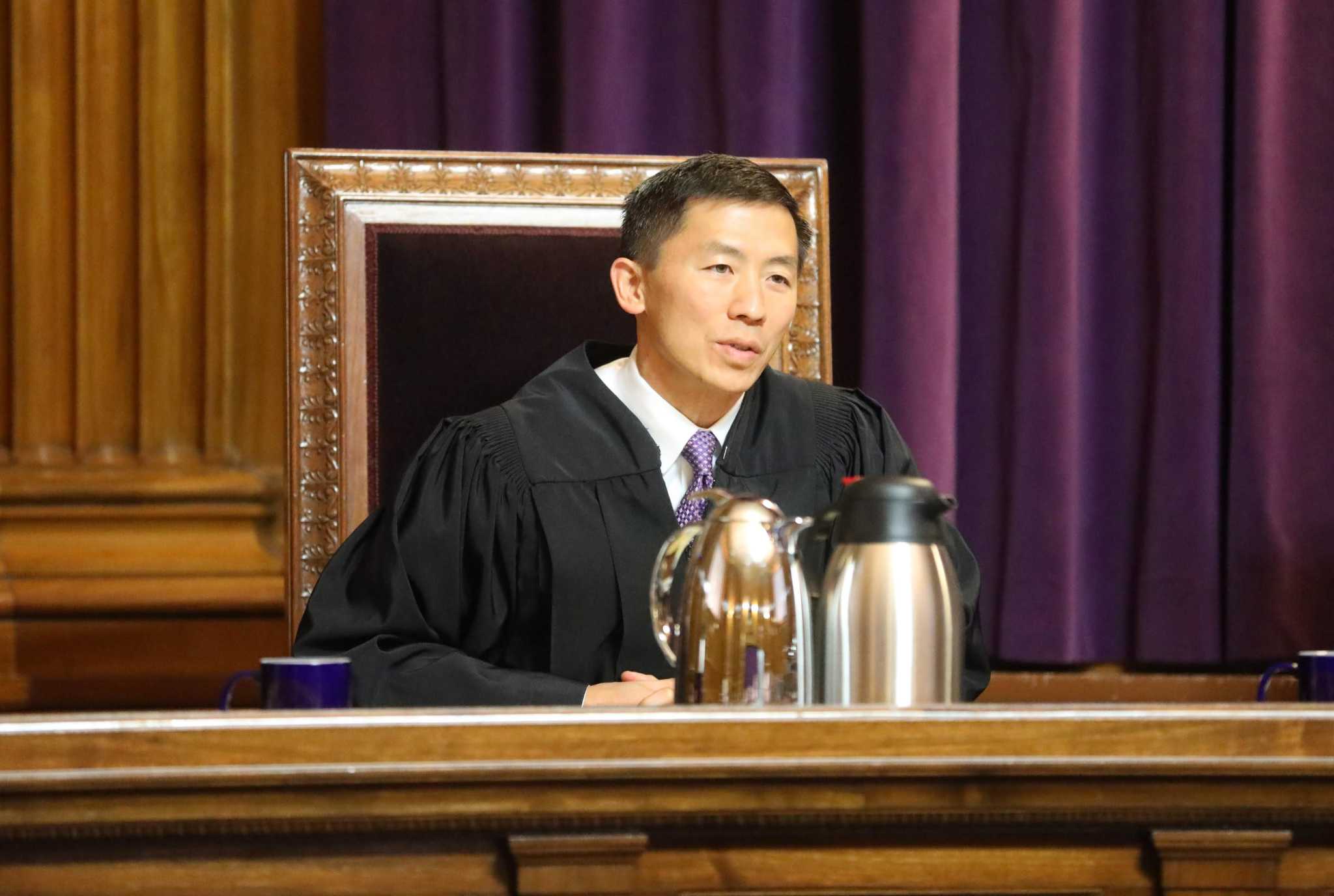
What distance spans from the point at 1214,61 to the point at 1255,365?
0.46 metres

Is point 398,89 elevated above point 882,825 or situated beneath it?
elevated above

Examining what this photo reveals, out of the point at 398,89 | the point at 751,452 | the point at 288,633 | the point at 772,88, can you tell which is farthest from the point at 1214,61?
the point at 288,633

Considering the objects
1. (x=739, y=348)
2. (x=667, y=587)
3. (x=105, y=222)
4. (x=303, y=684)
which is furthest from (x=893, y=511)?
(x=105, y=222)

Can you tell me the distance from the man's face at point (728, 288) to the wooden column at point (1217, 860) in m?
0.87

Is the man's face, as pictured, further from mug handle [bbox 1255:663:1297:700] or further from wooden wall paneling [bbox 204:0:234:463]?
wooden wall paneling [bbox 204:0:234:463]

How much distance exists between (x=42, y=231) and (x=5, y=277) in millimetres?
94

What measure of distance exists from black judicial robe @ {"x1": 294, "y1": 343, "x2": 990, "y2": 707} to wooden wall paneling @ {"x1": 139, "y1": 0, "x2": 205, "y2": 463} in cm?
74

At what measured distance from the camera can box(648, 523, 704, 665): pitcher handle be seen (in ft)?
3.72

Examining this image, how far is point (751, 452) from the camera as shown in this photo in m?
1.78

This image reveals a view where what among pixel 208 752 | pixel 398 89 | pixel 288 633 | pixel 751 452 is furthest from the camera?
pixel 398 89

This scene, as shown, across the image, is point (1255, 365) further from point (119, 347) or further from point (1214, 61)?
point (119, 347)

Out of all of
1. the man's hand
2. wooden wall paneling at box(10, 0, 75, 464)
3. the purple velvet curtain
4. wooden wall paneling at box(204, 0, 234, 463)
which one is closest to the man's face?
the man's hand

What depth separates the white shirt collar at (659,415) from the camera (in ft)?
5.79

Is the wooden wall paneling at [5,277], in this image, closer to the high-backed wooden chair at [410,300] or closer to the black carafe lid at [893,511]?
the high-backed wooden chair at [410,300]
